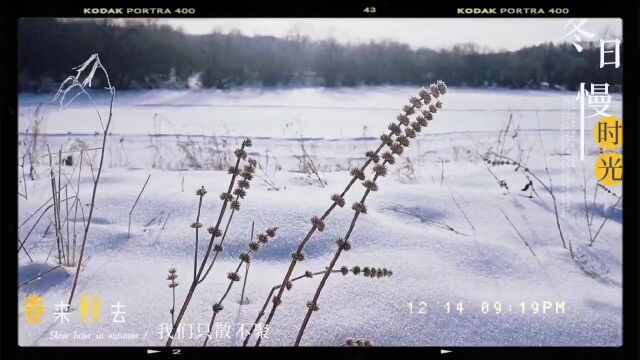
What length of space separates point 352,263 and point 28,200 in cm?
107

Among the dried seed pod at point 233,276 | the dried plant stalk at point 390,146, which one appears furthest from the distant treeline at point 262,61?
the dried seed pod at point 233,276

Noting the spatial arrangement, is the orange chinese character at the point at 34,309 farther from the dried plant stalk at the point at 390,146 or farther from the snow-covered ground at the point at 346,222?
the dried plant stalk at the point at 390,146

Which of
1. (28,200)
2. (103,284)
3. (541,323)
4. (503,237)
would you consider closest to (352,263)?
(503,237)

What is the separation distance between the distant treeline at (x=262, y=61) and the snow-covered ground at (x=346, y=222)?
2.0 inches

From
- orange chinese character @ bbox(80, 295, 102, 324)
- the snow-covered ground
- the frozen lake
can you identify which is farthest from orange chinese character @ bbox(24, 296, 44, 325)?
the frozen lake

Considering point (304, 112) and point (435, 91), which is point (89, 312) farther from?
point (435, 91)

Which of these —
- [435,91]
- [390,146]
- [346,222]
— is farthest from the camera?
[346,222]

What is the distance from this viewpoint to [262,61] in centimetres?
187

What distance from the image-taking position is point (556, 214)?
1.81 m

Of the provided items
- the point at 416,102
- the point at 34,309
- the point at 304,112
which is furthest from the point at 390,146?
the point at 34,309

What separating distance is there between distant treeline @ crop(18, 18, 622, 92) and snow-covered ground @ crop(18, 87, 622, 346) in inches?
2.0

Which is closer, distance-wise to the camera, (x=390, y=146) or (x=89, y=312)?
(x=390, y=146)

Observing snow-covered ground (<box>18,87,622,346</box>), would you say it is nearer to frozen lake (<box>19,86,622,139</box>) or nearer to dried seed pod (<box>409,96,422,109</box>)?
frozen lake (<box>19,86,622,139</box>)

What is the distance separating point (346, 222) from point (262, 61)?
0.62 meters
